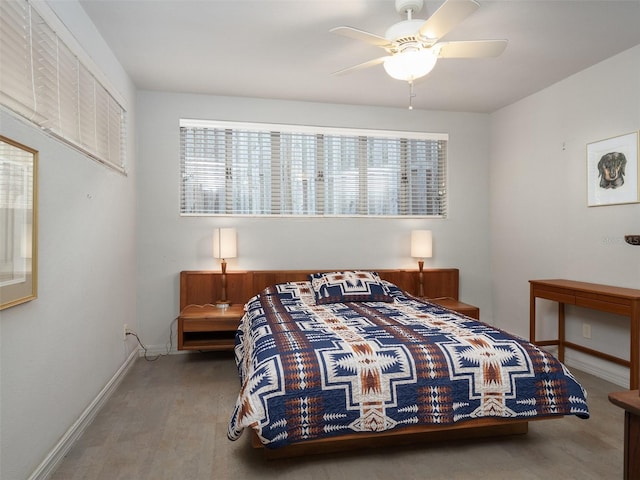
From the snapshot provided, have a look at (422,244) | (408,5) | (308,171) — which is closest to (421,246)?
(422,244)

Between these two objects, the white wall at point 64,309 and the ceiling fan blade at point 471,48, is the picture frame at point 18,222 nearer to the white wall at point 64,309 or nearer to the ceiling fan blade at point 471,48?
the white wall at point 64,309

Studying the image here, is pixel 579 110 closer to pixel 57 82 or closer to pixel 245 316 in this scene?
pixel 245 316

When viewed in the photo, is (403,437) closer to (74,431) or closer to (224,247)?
(74,431)

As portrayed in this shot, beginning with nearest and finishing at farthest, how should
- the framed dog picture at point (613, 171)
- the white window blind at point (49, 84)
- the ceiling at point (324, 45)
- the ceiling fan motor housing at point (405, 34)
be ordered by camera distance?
the white window blind at point (49, 84) → the ceiling fan motor housing at point (405, 34) → the ceiling at point (324, 45) → the framed dog picture at point (613, 171)

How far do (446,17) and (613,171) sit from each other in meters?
2.15

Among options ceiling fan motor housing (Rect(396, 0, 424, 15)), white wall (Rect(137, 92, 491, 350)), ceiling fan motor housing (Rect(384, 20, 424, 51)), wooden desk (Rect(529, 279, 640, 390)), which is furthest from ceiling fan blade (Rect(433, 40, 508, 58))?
white wall (Rect(137, 92, 491, 350))

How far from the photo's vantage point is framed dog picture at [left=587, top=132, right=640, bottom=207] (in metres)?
3.05

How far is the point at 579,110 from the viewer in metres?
3.52

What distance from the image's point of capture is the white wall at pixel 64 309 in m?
1.68

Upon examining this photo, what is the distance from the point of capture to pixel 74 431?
7.41 feet

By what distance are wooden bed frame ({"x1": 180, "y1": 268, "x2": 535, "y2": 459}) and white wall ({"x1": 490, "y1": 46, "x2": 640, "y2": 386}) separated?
2.24 feet

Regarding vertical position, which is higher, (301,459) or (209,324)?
(209,324)

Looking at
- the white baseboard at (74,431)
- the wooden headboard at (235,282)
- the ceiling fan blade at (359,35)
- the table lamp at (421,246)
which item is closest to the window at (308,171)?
the table lamp at (421,246)

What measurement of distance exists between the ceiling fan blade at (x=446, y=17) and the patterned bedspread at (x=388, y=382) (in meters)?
1.68
